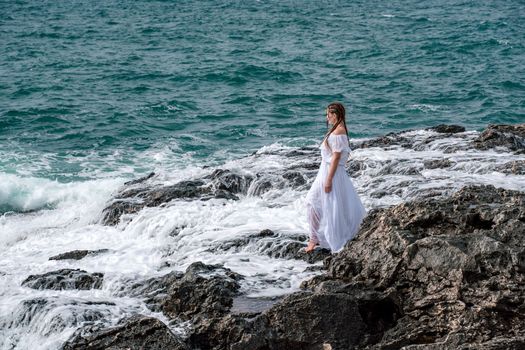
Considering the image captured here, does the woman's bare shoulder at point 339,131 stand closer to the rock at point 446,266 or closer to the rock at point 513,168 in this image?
the rock at point 446,266

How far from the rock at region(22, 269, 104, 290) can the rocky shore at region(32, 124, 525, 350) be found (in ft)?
3.95

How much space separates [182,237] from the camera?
1270cm

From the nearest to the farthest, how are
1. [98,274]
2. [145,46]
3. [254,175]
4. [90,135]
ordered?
[98,274] < [254,175] < [90,135] < [145,46]

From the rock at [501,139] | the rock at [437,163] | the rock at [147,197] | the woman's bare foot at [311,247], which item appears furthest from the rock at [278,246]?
the rock at [501,139]

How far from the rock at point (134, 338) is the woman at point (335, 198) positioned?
3.01m

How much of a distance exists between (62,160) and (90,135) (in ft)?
8.45

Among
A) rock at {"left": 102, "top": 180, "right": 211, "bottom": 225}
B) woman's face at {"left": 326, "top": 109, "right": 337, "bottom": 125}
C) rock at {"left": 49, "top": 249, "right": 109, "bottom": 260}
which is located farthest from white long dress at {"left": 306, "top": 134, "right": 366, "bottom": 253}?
rock at {"left": 102, "top": 180, "right": 211, "bottom": 225}

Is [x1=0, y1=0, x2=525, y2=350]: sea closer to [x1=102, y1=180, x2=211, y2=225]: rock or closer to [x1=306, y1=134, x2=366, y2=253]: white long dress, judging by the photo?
[x1=102, y1=180, x2=211, y2=225]: rock

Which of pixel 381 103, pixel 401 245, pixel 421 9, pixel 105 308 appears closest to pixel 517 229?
pixel 401 245

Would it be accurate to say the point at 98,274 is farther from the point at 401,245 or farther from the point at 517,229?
the point at 517,229

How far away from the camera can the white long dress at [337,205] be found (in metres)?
10.4

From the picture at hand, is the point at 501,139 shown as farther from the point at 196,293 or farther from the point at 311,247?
the point at 196,293

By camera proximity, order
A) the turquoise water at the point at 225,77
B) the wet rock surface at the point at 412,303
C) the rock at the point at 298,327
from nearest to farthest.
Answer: the wet rock surface at the point at 412,303
the rock at the point at 298,327
the turquoise water at the point at 225,77

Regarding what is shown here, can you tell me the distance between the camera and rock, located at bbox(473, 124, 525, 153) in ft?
53.8
